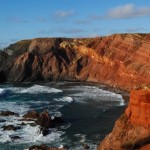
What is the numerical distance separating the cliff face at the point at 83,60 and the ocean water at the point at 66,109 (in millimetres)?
4915

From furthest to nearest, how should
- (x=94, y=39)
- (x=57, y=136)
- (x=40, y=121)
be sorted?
(x=94, y=39), (x=40, y=121), (x=57, y=136)

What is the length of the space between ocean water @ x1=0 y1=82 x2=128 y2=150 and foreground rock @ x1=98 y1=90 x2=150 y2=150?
294 inches

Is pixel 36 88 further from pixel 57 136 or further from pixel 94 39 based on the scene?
pixel 57 136

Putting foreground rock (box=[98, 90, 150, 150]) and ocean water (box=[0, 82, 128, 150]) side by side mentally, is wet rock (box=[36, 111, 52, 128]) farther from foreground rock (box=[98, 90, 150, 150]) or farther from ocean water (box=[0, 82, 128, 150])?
foreground rock (box=[98, 90, 150, 150])

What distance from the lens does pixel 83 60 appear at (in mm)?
97562

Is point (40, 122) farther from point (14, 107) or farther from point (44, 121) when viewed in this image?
point (14, 107)

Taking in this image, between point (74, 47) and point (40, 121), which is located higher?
point (74, 47)

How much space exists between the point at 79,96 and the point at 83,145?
105ft

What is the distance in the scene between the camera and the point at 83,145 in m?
37.3

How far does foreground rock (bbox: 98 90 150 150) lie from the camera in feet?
91.5

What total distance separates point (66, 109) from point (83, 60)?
41.6 meters

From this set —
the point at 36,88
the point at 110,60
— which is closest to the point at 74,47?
the point at 110,60

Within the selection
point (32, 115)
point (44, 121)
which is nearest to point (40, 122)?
point (44, 121)

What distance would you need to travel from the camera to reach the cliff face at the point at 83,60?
7936 cm
